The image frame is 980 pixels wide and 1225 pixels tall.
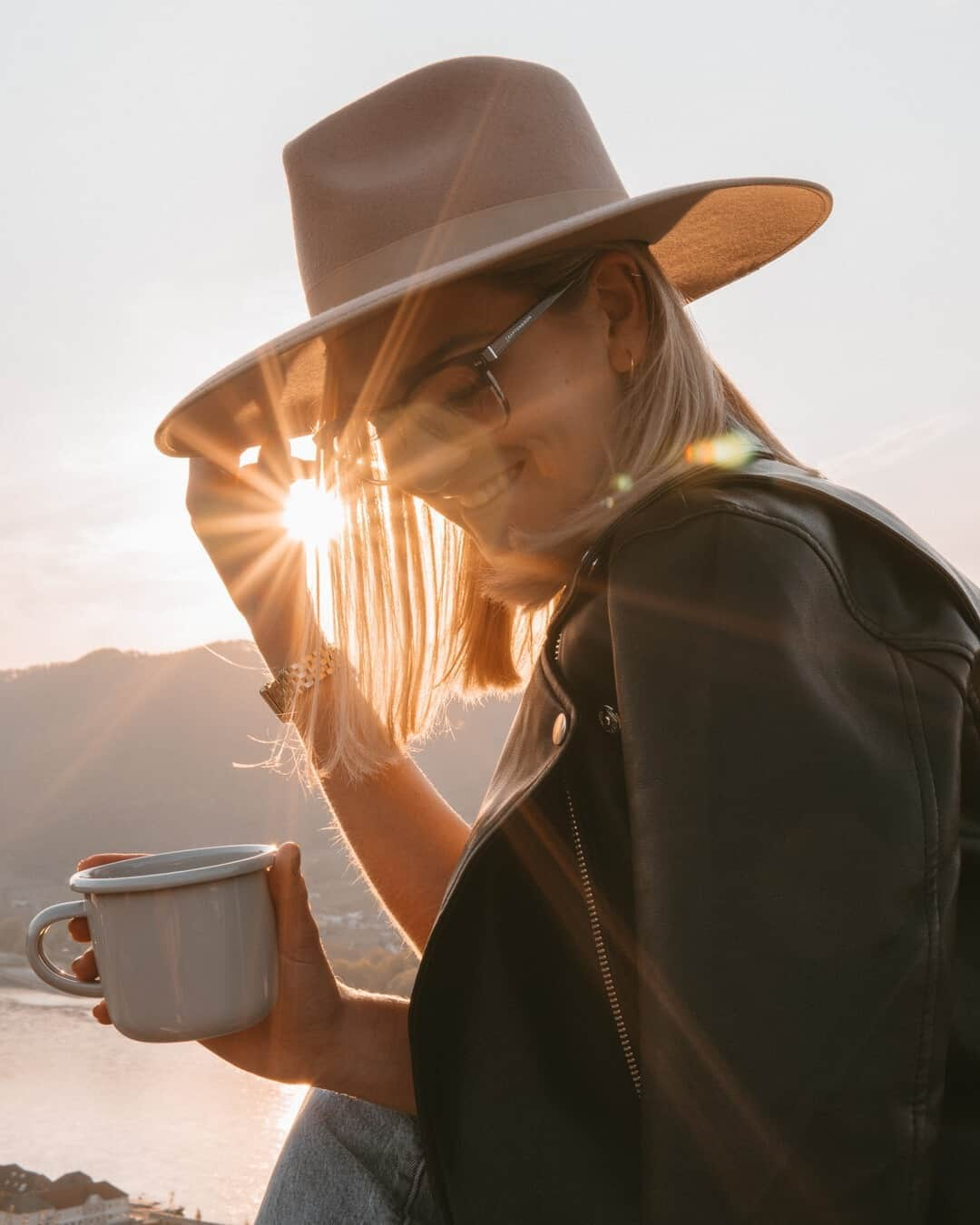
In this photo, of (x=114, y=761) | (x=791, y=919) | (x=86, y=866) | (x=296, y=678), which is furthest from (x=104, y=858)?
(x=114, y=761)

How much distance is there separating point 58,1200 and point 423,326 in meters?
3.24

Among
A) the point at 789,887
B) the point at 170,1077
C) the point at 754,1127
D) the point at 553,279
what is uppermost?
the point at 553,279

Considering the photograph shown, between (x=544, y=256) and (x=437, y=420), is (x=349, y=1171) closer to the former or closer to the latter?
(x=437, y=420)

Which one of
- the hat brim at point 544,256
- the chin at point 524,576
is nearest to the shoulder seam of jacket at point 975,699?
the chin at point 524,576

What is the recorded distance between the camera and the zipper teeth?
2.73 ft

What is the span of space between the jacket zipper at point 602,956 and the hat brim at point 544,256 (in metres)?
0.53

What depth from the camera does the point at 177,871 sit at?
959 mm

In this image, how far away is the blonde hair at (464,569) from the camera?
102 cm

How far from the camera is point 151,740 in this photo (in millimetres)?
19250

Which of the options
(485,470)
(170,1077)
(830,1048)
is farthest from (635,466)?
(170,1077)

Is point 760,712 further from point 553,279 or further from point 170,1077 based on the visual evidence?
point 170,1077

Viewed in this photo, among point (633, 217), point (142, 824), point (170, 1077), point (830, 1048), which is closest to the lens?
point (830, 1048)

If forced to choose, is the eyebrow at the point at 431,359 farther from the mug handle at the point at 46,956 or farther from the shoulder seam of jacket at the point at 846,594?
the mug handle at the point at 46,956

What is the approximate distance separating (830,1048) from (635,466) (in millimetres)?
543
